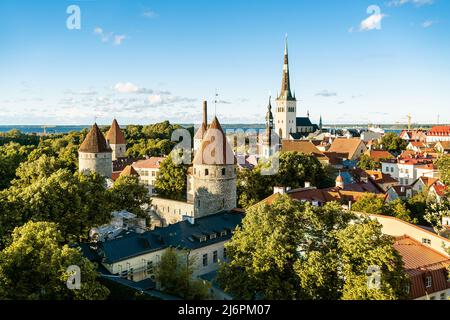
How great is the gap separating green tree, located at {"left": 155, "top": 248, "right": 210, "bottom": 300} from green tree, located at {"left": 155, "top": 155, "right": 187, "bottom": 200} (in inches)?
942

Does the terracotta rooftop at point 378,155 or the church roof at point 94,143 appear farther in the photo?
the terracotta rooftop at point 378,155

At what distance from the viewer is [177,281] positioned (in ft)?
58.9

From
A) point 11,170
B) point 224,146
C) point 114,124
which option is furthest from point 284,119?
point 224,146

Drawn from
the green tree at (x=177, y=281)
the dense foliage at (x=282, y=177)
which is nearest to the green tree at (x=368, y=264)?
the green tree at (x=177, y=281)

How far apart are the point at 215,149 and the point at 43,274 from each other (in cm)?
1895

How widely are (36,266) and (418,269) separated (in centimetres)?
1638

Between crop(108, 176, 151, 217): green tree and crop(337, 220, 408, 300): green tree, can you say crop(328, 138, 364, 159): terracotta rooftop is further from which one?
crop(337, 220, 408, 300): green tree

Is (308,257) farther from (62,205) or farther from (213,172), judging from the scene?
(62,205)

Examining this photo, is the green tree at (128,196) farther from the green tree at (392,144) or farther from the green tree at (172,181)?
the green tree at (392,144)

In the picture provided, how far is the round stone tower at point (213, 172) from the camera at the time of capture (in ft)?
109

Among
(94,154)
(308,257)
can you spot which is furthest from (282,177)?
(308,257)

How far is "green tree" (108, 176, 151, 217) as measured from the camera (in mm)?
33141

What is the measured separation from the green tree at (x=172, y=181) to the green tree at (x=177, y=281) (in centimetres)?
2392

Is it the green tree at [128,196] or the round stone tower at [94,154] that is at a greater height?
the round stone tower at [94,154]
